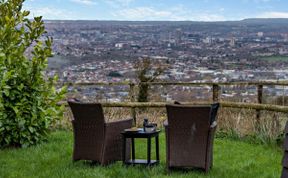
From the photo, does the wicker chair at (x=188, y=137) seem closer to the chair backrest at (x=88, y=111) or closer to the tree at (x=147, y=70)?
the chair backrest at (x=88, y=111)

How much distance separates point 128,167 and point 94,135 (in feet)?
2.00

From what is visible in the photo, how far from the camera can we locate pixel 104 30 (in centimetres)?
2491

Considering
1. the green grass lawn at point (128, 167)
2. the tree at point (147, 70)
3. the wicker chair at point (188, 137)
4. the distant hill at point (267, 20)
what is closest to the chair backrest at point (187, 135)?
the wicker chair at point (188, 137)

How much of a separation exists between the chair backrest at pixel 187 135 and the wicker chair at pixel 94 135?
2.94ft

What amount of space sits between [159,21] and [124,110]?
19.6m

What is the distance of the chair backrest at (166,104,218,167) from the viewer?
628cm

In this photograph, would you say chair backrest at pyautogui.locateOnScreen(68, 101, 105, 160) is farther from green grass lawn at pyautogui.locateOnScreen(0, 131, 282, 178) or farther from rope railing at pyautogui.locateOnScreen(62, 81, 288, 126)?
rope railing at pyautogui.locateOnScreen(62, 81, 288, 126)

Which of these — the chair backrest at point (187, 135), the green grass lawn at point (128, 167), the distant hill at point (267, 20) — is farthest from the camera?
the distant hill at point (267, 20)

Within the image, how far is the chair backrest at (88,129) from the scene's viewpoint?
686cm

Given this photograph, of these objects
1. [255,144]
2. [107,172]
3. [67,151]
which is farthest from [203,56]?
[107,172]

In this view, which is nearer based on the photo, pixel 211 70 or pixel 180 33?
pixel 211 70

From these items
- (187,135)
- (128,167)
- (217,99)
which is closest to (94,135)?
(128,167)

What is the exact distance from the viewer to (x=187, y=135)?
6.38 m

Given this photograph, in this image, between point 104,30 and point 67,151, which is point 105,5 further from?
point 67,151
